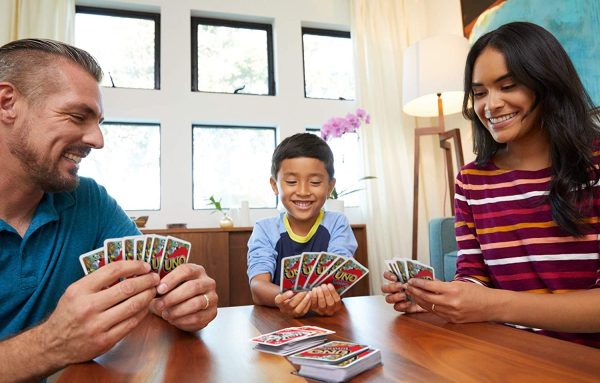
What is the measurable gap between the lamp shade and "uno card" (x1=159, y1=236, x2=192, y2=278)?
264 cm

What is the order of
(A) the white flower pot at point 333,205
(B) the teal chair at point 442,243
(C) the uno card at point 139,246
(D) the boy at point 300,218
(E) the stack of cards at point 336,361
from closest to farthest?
(E) the stack of cards at point 336,361, (C) the uno card at point 139,246, (D) the boy at point 300,218, (B) the teal chair at point 442,243, (A) the white flower pot at point 333,205

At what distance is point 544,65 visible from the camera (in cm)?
112

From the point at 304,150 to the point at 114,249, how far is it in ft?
3.30

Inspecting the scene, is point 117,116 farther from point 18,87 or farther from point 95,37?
point 18,87

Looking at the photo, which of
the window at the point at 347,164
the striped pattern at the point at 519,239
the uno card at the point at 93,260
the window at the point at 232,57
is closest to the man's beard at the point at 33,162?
the uno card at the point at 93,260

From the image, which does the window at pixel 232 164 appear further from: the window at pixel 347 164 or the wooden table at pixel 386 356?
the wooden table at pixel 386 356

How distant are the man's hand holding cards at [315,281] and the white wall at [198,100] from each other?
8.37ft

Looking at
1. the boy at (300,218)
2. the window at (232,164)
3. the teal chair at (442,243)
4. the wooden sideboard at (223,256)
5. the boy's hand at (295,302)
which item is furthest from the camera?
the window at (232,164)

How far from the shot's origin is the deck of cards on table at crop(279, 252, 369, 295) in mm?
1161

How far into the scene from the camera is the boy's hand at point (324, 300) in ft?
3.53

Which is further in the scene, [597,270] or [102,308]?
[597,270]

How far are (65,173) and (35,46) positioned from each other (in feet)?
1.22

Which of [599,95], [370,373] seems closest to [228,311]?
[370,373]

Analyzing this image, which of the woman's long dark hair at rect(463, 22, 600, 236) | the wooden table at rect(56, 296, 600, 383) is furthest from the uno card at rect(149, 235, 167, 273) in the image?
the woman's long dark hair at rect(463, 22, 600, 236)
